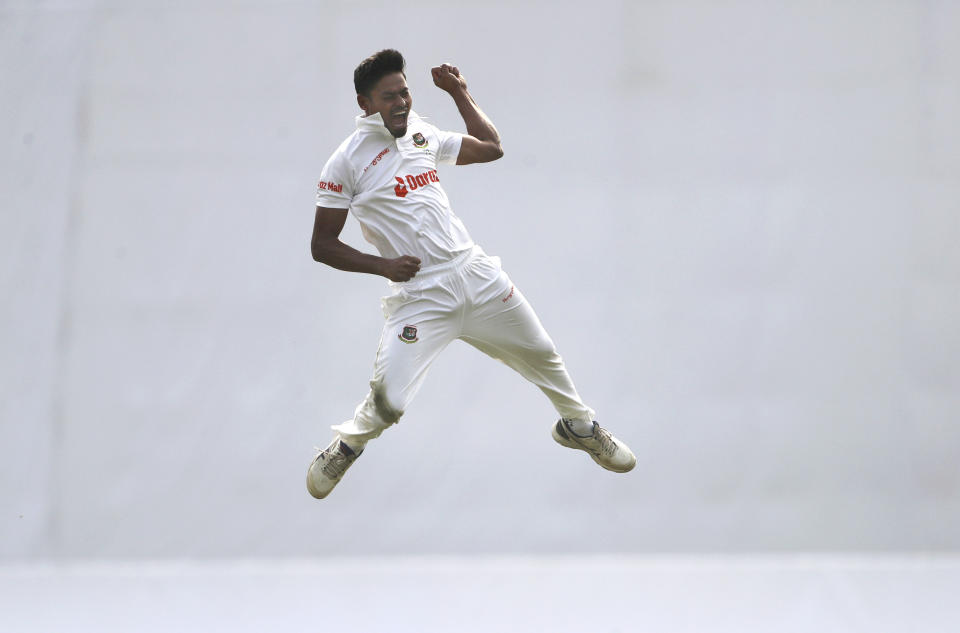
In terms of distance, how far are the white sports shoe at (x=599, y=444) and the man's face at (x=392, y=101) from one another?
159cm

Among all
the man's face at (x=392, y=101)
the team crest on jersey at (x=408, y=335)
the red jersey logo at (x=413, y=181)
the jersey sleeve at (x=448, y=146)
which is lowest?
the team crest on jersey at (x=408, y=335)

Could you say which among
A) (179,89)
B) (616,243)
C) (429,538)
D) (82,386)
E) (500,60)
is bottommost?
(429,538)

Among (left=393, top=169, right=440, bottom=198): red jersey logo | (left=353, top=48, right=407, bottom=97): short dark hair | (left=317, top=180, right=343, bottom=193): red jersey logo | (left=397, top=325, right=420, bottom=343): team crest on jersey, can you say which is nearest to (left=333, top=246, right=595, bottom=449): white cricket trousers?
(left=397, top=325, right=420, bottom=343): team crest on jersey

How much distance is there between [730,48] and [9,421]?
604cm

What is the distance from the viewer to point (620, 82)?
7.70 m

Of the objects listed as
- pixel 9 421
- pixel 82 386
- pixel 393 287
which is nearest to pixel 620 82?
pixel 393 287

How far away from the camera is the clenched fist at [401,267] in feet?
14.7

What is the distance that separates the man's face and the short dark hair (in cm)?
2

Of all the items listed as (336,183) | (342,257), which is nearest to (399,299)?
(342,257)

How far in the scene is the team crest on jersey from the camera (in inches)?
179

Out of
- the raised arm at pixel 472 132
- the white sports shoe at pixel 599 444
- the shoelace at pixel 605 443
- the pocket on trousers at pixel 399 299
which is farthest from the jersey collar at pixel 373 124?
the shoelace at pixel 605 443

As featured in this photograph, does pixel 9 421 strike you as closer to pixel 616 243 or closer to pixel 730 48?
pixel 616 243

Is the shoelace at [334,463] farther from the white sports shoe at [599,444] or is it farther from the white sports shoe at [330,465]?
the white sports shoe at [599,444]

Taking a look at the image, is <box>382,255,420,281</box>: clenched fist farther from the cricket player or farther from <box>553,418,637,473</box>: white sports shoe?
<box>553,418,637,473</box>: white sports shoe
